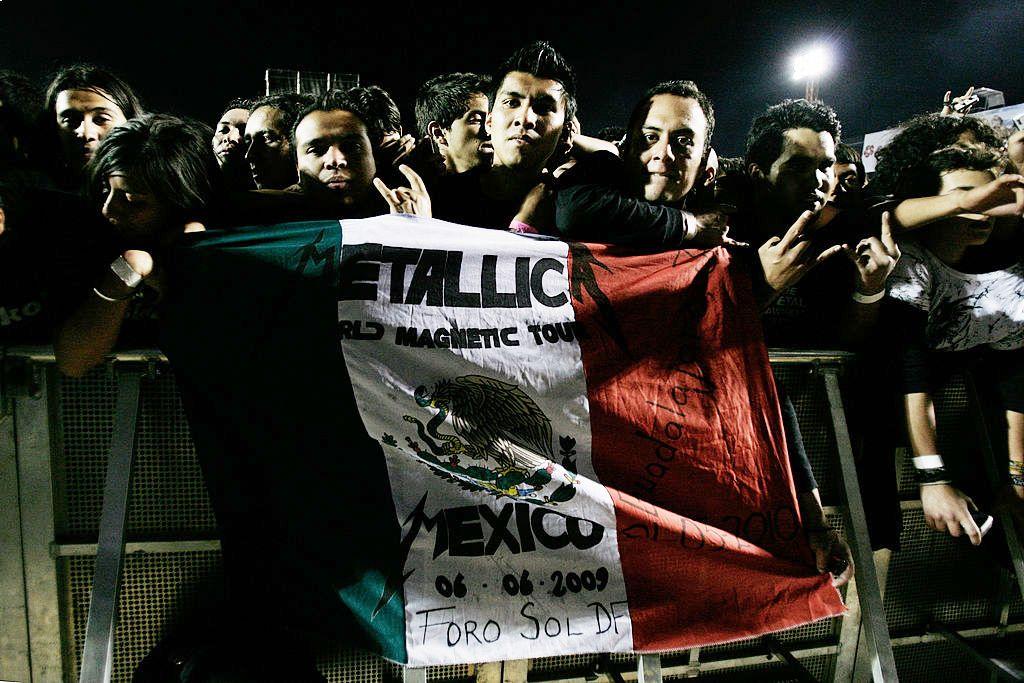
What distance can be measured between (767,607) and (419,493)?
4.04 feet

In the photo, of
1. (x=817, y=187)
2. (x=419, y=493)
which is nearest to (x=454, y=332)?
(x=419, y=493)

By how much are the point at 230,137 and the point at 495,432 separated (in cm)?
247

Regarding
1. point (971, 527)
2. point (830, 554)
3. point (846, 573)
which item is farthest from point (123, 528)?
point (971, 527)

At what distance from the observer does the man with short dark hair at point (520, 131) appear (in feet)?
6.82

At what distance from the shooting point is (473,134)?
8.92ft

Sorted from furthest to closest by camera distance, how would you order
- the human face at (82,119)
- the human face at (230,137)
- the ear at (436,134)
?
1. the human face at (230,137)
2. the ear at (436,134)
3. the human face at (82,119)

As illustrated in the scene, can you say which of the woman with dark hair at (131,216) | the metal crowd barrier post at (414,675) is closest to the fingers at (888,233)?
the metal crowd barrier post at (414,675)

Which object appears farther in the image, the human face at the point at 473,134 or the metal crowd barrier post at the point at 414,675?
the human face at the point at 473,134

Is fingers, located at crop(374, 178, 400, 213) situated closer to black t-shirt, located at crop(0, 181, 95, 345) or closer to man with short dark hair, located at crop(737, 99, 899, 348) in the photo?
black t-shirt, located at crop(0, 181, 95, 345)

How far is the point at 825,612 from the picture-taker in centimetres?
184

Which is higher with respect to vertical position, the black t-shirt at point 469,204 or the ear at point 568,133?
the ear at point 568,133

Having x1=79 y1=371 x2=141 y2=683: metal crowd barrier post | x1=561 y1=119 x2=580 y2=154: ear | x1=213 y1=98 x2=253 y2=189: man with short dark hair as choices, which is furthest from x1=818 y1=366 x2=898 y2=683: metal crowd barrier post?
x1=213 y1=98 x2=253 y2=189: man with short dark hair

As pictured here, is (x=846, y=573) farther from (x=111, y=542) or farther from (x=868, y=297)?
(x=111, y=542)

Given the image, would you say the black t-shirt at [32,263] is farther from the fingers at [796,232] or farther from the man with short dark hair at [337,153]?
the fingers at [796,232]
